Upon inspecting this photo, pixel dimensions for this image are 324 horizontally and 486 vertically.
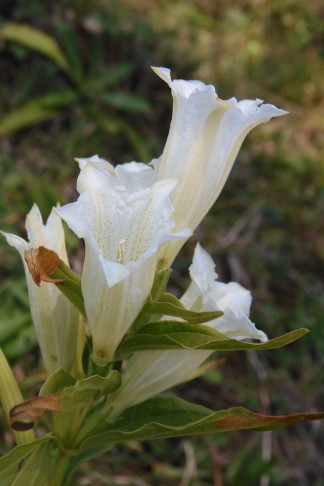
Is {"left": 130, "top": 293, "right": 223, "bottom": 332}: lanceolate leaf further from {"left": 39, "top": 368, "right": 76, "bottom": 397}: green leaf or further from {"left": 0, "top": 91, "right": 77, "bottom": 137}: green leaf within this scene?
{"left": 0, "top": 91, "right": 77, "bottom": 137}: green leaf

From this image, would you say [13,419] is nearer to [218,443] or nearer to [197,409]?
[197,409]

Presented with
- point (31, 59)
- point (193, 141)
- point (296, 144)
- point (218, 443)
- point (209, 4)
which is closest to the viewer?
point (193, 141)

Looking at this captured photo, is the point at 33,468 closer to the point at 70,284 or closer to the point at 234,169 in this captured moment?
the point at 70,284

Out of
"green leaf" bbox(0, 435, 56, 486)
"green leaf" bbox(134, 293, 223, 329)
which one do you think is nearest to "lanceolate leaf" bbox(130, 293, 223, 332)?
"green leaf" bbox(134, 293, 223, 329)

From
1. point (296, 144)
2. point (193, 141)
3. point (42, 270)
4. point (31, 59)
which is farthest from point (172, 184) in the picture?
point (296, 144)

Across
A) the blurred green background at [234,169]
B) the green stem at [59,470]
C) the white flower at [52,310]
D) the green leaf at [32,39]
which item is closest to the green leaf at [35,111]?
the blurred green background at [234,169]

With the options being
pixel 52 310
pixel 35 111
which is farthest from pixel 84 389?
pixel 35 111
